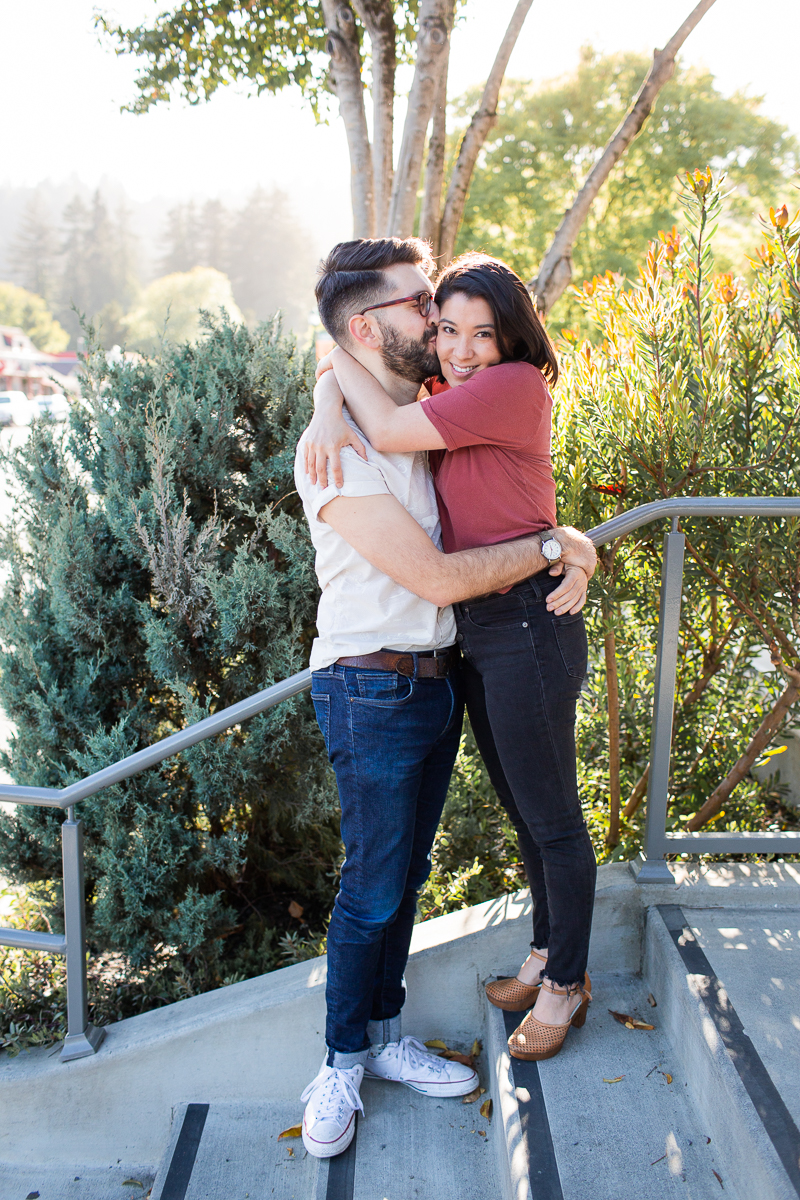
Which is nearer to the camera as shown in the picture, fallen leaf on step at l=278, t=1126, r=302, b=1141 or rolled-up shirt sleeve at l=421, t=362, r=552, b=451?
rolled-up shirt sleeve at l=421, t=362, r=552, b=451

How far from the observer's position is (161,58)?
5.28 meters

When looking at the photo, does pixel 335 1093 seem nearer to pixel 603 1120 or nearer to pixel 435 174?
pixel 603 1120

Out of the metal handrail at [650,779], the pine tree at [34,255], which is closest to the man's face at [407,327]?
the metal handrail at [650,779]

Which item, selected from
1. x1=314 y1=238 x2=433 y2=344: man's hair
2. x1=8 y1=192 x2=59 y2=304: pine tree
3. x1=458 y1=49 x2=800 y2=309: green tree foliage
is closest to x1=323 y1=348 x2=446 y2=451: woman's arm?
x1=314 y1=238 x2=433 y2=344: man's hair

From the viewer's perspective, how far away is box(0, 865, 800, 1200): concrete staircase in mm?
1711

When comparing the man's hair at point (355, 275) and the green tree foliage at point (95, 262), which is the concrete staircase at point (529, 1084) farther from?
the green tree foliage at point (95, 262)

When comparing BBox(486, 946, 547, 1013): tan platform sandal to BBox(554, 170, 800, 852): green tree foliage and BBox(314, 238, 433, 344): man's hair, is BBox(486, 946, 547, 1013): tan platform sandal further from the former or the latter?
BBox(314, 238, 433, 344): man's hair

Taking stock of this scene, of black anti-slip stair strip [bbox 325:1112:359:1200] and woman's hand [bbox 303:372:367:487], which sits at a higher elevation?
woman's hand [bbox 303:372:367:487]

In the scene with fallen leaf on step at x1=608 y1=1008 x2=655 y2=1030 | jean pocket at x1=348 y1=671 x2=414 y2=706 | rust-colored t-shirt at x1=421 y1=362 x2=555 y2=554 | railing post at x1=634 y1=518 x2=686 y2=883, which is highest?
rust-colored t-shirt at x1=421 y1=362 x2=555 y2=554

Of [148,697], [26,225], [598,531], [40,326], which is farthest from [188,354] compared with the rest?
[26,225]

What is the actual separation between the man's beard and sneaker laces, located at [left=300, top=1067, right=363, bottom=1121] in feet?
5.74

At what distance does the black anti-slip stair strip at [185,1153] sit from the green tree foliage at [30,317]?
106334 mm

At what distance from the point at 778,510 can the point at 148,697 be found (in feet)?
6.90

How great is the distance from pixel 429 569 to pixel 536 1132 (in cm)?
129
